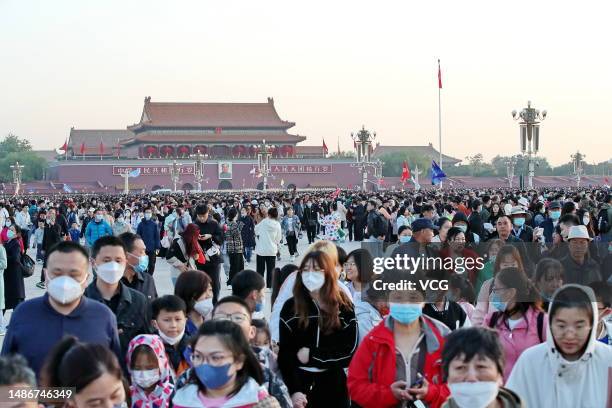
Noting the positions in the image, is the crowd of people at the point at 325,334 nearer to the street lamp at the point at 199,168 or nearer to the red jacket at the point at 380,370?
the red jacket at the point at 380,370

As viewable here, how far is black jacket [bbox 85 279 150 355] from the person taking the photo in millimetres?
4473

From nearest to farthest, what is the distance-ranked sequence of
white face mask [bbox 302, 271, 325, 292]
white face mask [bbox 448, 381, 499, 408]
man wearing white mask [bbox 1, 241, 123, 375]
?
white face mask [bbox 448, 381, 499, 408] < man wearing white mask [bbox 1, 241, 123, 375] < white face mask [bbox 302, 271, 325, 292]

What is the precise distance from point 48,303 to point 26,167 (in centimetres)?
6764

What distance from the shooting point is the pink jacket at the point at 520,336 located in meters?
4.09

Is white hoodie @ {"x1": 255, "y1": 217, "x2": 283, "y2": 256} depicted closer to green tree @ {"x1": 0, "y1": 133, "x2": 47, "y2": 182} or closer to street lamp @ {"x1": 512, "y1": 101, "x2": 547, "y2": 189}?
street lamp @ {"x1": 512, "y1": 101, "x2": 547, "y2": 189}

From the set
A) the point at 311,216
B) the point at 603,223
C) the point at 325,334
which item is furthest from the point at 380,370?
the point at 311,216

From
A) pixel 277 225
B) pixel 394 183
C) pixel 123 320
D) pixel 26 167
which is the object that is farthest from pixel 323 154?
pixel 123 320

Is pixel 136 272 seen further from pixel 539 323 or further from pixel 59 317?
pixel 539 323

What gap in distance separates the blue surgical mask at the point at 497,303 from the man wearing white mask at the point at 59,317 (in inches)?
72.3

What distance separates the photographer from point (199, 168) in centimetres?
5638

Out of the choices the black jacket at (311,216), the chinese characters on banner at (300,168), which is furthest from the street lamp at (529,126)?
the chinese characters on banner at (300,168)

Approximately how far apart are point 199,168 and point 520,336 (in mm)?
52812

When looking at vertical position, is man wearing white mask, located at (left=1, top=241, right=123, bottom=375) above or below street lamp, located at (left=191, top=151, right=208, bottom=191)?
below


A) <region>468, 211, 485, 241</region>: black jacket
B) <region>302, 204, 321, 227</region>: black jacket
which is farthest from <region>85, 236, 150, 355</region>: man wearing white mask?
<region>302, 204, 321, 227</region>: black jacket
